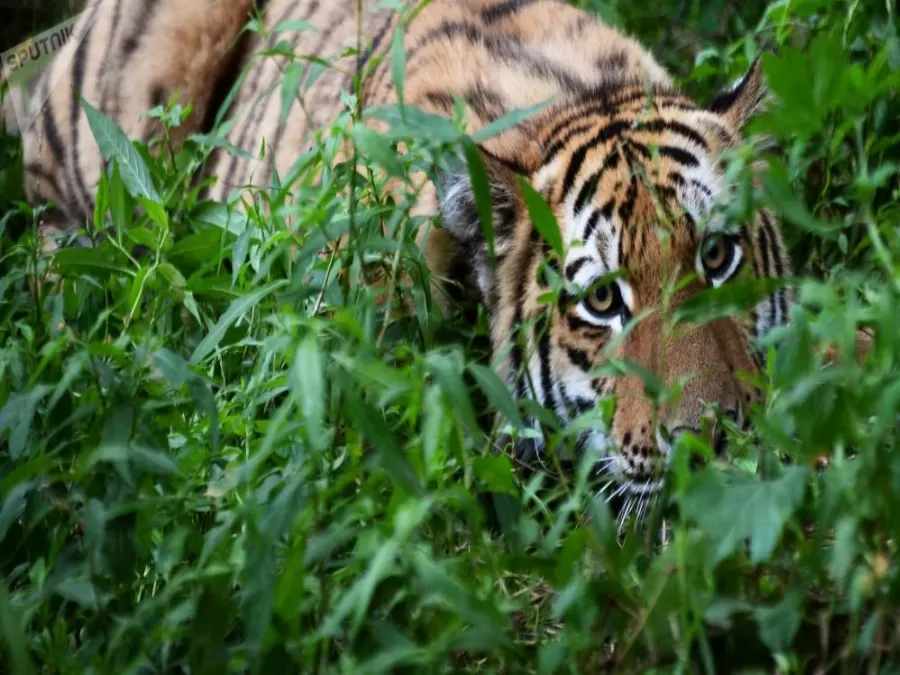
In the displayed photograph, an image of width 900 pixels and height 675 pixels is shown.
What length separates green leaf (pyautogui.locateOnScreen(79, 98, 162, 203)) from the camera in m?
2.17

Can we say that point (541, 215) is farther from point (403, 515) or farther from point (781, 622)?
point (781, 622)

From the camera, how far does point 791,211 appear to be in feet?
4.70

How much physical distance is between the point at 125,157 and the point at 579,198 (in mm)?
810

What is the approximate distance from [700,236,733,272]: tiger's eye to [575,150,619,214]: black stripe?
24 centimetres

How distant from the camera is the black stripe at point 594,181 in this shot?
2.21m

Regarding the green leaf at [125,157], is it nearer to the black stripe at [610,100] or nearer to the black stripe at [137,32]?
the black stripe at [610,100]

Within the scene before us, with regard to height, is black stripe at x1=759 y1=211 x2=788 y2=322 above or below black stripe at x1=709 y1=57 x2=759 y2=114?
below

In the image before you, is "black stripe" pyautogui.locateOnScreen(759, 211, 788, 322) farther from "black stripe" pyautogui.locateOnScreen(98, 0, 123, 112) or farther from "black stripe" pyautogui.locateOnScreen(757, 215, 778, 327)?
"black stripe" pyautogui.locateOnScreen(98, 0, 123, 112)

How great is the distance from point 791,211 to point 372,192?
0.83 meters

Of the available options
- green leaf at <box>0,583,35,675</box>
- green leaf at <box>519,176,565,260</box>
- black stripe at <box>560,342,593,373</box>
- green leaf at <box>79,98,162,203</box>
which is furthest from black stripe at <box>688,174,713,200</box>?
green leaf at <box>0,583,35,675</box>

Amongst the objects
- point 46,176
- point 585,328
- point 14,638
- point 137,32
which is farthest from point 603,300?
point 46,176

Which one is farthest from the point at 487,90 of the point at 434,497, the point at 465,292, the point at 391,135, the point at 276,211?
the point at 434,497

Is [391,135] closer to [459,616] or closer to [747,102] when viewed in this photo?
[459,616]

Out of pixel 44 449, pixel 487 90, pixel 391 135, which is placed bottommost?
pixel 44 449
